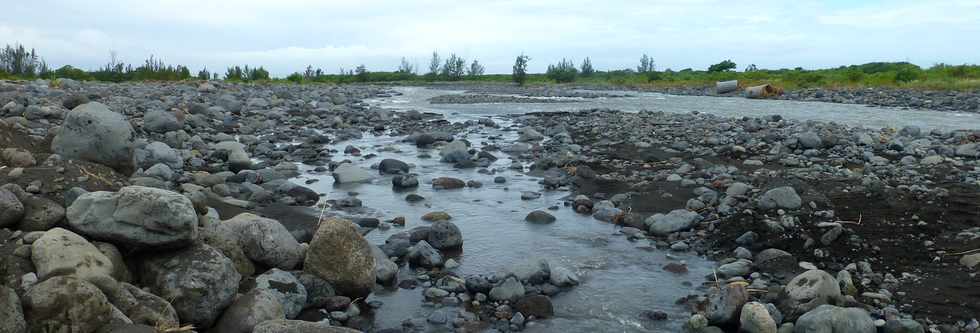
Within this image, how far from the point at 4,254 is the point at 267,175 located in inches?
212

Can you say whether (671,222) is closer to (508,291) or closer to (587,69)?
(508,291)

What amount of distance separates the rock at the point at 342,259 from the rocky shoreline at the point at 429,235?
1 centimetres

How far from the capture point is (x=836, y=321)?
4184 mm

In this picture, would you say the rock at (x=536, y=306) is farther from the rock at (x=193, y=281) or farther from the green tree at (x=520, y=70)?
the green tree at (x=520, y=70)

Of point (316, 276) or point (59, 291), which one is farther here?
point (316, 276)

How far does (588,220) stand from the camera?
295 inches

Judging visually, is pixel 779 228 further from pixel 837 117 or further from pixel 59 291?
pixel 837 117

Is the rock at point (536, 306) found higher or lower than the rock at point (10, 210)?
lower

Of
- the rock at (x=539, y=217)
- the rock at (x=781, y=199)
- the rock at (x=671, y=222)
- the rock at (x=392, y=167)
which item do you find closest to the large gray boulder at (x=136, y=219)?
the rock at (x=539, y=217)

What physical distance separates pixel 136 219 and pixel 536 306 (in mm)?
2658

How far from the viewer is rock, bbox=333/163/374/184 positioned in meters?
9.45

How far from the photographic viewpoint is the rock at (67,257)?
384 centimetres

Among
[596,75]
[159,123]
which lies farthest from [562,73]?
[159,123]

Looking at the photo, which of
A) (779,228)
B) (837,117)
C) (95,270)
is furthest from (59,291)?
(837,117)
